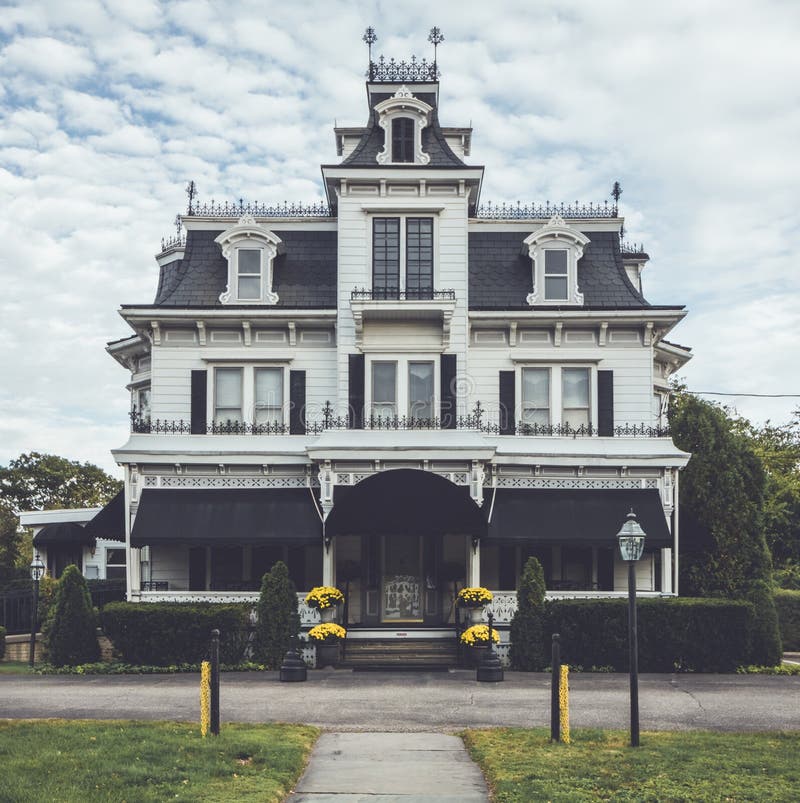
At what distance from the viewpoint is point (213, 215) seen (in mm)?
29062

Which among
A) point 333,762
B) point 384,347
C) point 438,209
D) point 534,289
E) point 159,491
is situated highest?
point 438,209

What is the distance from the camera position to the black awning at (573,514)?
81.4 feet

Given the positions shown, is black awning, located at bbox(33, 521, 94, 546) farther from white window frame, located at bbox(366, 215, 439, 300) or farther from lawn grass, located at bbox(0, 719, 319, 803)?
lawn grass, located at bbox(0, 719, 319, 803)

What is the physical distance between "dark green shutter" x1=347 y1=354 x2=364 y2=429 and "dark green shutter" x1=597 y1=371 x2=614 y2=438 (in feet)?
20.3

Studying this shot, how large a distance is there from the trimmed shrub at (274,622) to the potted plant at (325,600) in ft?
1.52

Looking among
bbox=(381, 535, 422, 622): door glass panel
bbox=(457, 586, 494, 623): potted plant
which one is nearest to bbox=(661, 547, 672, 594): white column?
bbox=(457, 586, 494, 623): potted plant

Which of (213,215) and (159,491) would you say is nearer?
(159,491)

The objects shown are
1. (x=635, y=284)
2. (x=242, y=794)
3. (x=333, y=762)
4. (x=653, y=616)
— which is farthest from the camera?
(x=635, y=284)

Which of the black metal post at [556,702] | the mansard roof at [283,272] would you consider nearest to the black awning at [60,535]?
the mansard roof at [283,272]

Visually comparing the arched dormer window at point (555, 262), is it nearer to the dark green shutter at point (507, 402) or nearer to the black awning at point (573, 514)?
the dark green shutter at point (507, 402)

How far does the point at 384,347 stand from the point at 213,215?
6.54 metres

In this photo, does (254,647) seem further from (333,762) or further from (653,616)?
(333,762)

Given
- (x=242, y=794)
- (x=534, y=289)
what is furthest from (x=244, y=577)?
(x=242, y=794)

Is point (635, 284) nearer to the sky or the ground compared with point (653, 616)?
nearer to the sky
